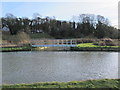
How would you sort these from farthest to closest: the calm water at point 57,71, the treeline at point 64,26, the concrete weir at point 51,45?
the treeline at point 64,26, the concrete weir at point 51,45, the calm water at point 57,71

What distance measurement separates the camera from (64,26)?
3086 centimetres

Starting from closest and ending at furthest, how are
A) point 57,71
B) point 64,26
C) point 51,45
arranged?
point 57,71
point 51,45
point 64,26

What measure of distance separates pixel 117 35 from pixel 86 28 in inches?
295

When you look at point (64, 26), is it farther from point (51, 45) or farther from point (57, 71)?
point (57, 71)

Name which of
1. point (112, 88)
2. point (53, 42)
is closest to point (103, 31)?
point (53, 42)

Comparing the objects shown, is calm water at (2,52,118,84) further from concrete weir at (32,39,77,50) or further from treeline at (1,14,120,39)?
treeline at (1,14,120,39)

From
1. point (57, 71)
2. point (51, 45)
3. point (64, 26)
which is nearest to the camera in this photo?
point (57, 71)

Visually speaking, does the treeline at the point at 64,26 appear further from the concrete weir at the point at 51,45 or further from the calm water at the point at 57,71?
the calm water at the point at 57,71

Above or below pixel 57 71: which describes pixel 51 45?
above

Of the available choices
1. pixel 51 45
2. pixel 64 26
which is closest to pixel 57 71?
pixel 51 45

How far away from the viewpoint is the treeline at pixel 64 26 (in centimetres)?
2797

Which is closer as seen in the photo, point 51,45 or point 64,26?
point 51,45

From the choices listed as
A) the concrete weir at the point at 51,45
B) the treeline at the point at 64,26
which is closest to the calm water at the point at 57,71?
the concrete weir at the point at 51,45

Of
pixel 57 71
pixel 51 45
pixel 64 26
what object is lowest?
pixel 57 71
